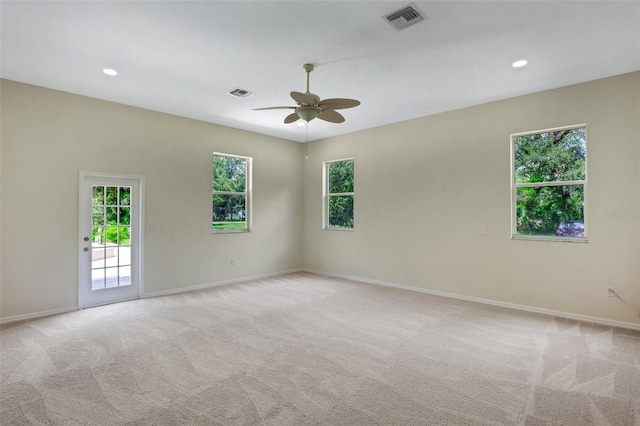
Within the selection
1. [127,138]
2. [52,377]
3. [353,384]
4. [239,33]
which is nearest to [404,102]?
[239,33]

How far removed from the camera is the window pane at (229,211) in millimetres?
6020

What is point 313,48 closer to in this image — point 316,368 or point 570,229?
point 316,368

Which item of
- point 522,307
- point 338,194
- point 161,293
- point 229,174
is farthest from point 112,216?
point 522,307

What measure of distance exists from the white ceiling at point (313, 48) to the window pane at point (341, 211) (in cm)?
240

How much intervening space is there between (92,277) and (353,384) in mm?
4102

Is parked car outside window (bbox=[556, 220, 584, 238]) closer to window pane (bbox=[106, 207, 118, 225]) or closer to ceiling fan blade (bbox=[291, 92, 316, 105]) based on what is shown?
ceiling fan blade (bbox=[291, 92, 316, 105])

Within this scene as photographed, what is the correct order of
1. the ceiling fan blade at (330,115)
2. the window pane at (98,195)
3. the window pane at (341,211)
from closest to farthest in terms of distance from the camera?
the ceiling fan blade at (330,115) < the window pane at (98,195) < the window pane at (341,211)

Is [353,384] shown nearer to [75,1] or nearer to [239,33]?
[239,33]

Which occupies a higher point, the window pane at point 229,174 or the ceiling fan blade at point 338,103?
the ceiling fan blade at point 338,103

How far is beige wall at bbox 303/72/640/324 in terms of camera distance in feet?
12.5

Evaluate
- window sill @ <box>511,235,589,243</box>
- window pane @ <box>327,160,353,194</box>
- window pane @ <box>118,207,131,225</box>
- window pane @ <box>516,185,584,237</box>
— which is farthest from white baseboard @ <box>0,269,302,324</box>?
window pane @ <box>516,185,584,237</box>

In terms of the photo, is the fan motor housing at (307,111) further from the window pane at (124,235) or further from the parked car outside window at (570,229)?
the parked car outside window at (570,229)

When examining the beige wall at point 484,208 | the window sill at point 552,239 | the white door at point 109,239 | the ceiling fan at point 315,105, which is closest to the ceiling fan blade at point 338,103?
the ceiling fan at point 315,105

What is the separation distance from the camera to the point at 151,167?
511cm
